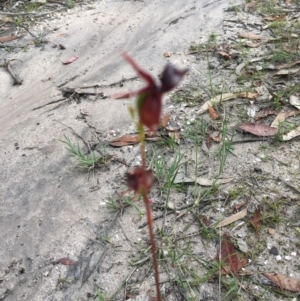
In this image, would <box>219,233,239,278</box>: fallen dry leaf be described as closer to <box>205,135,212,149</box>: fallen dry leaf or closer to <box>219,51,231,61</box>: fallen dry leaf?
<box>205,135,212,149</box>: fallen dry leaf

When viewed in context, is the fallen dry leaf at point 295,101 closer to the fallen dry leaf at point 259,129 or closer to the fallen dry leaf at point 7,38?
the fallen dry leaf at point 259,129

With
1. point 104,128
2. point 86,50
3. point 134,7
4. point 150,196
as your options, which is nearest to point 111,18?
point 134,7

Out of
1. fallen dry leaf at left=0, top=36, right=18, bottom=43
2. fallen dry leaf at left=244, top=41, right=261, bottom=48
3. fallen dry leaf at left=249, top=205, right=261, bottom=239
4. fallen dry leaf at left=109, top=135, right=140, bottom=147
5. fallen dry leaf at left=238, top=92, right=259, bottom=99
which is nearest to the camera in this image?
fallen dry leaf at left=249, top=205, right=261, bottom=239

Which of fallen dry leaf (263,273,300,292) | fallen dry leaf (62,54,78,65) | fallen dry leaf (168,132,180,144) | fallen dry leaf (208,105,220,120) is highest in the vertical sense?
fallen dry leaf (62,54,78,65)

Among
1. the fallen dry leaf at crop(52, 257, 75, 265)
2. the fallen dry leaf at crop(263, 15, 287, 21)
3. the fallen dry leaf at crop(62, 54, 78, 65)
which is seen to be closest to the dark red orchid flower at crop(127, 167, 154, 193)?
the fallen dry leaf at crop(52, 257, 75, 265)

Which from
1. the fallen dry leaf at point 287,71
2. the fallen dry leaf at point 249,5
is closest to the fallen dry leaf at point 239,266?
the fallen dry leaf at point 287,71

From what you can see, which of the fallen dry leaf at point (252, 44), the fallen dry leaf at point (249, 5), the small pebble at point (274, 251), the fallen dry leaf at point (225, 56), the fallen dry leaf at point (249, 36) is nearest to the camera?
the small pebble at point (274, 251)

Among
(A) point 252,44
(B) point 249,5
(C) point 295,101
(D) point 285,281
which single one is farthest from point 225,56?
(D) point 285,281
